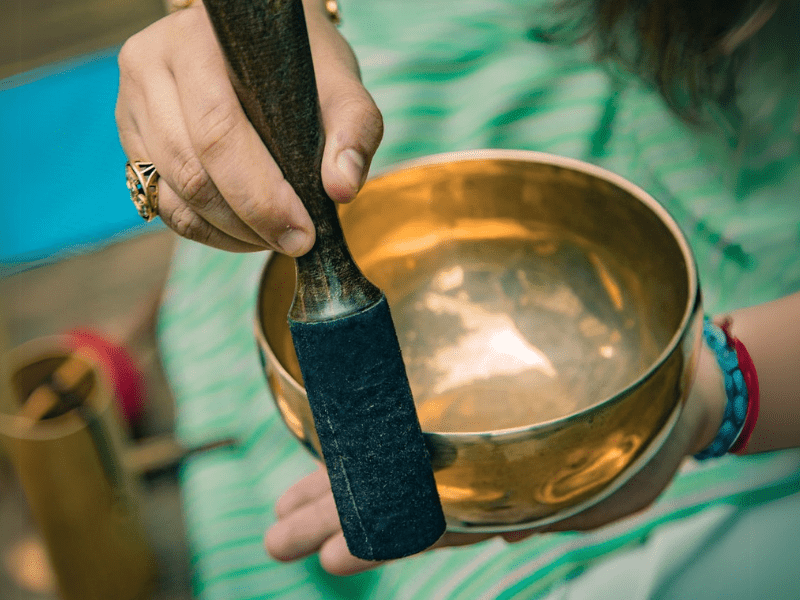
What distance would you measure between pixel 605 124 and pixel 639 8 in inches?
→ 4.3

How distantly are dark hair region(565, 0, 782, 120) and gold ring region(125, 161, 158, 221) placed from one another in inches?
19.9

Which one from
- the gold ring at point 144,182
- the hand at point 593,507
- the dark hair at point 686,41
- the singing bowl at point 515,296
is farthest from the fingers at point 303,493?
the dark hair at point 686,41

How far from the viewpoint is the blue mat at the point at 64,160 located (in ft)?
3.15

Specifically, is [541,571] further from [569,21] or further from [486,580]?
[569,21]

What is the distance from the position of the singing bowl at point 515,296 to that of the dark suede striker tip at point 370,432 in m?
0.02

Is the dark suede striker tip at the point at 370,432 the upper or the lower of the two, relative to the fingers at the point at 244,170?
lower

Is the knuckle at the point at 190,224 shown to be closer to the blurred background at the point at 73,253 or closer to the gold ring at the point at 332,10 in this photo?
the gold ring at the point at 332,10

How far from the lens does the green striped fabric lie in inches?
22.3

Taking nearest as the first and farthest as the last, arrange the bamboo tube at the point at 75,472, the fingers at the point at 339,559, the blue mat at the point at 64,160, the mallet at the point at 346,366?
the mallet at the point at 346,366 → the fingers at the point at 339,559 → the bamboo tube at the point at 75,472 → the blue mat at the point at 64,160

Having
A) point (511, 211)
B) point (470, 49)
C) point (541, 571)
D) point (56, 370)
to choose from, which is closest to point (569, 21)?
point (470, 49)

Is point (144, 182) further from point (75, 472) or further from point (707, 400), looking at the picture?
point (75, 472)

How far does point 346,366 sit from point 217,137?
0.35 feet

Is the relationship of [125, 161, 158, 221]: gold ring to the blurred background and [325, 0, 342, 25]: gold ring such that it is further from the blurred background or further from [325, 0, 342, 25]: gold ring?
the blurred background

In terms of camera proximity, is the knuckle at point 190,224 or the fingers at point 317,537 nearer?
the knuckle at point 190,224
